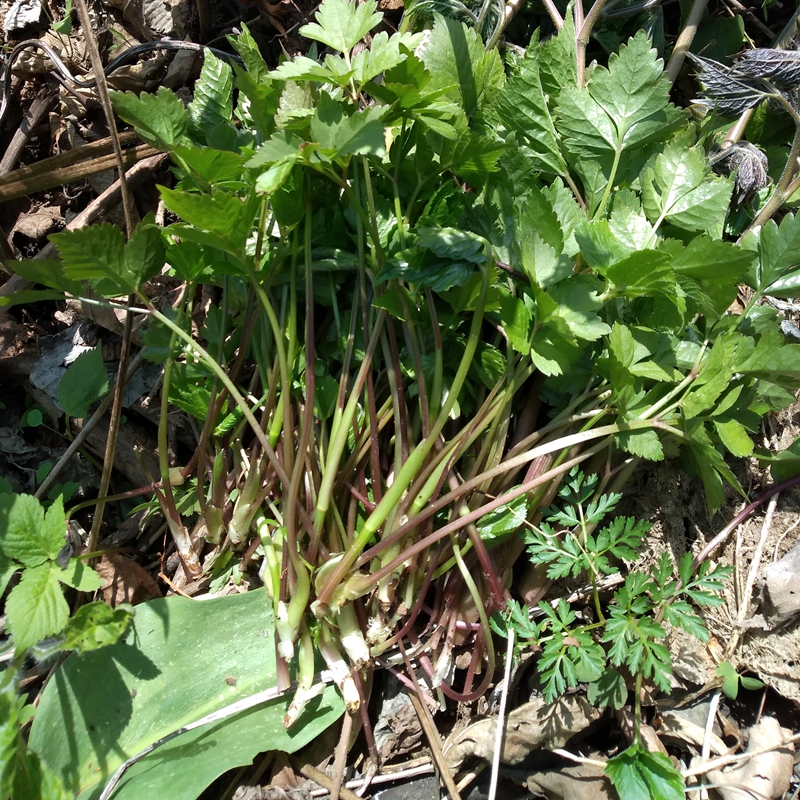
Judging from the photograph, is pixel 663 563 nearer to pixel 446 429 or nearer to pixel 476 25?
pixel 446 429

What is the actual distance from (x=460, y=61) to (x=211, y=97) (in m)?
0.51

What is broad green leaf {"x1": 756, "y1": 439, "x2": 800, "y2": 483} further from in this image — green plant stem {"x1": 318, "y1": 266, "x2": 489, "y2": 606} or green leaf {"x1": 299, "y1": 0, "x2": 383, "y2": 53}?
green leaf {"x1": 299, "y1": 0, "x2": 383, "y2": 53}

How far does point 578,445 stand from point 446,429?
270mm

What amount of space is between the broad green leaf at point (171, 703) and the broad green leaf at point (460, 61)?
1.09m

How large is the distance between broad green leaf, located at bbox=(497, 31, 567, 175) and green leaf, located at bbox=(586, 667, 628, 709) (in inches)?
40.0

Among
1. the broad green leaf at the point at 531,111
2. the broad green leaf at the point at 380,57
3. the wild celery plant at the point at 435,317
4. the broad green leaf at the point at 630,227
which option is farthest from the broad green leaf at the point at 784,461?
the broad green leaf at the point at 380,57

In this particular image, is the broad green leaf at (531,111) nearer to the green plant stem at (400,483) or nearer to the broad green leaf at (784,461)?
the green plant stem at (400,483)

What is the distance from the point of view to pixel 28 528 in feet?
3.83

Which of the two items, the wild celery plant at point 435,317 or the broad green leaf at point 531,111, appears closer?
the wild celery plant at point 435,317

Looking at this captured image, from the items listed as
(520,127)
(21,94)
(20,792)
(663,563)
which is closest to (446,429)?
(663,563)

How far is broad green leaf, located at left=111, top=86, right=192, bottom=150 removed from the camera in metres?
1.17

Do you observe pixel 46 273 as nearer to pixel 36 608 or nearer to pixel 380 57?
pixel 36 608

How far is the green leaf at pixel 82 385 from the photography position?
4.53 ft

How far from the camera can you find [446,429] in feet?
4.38
